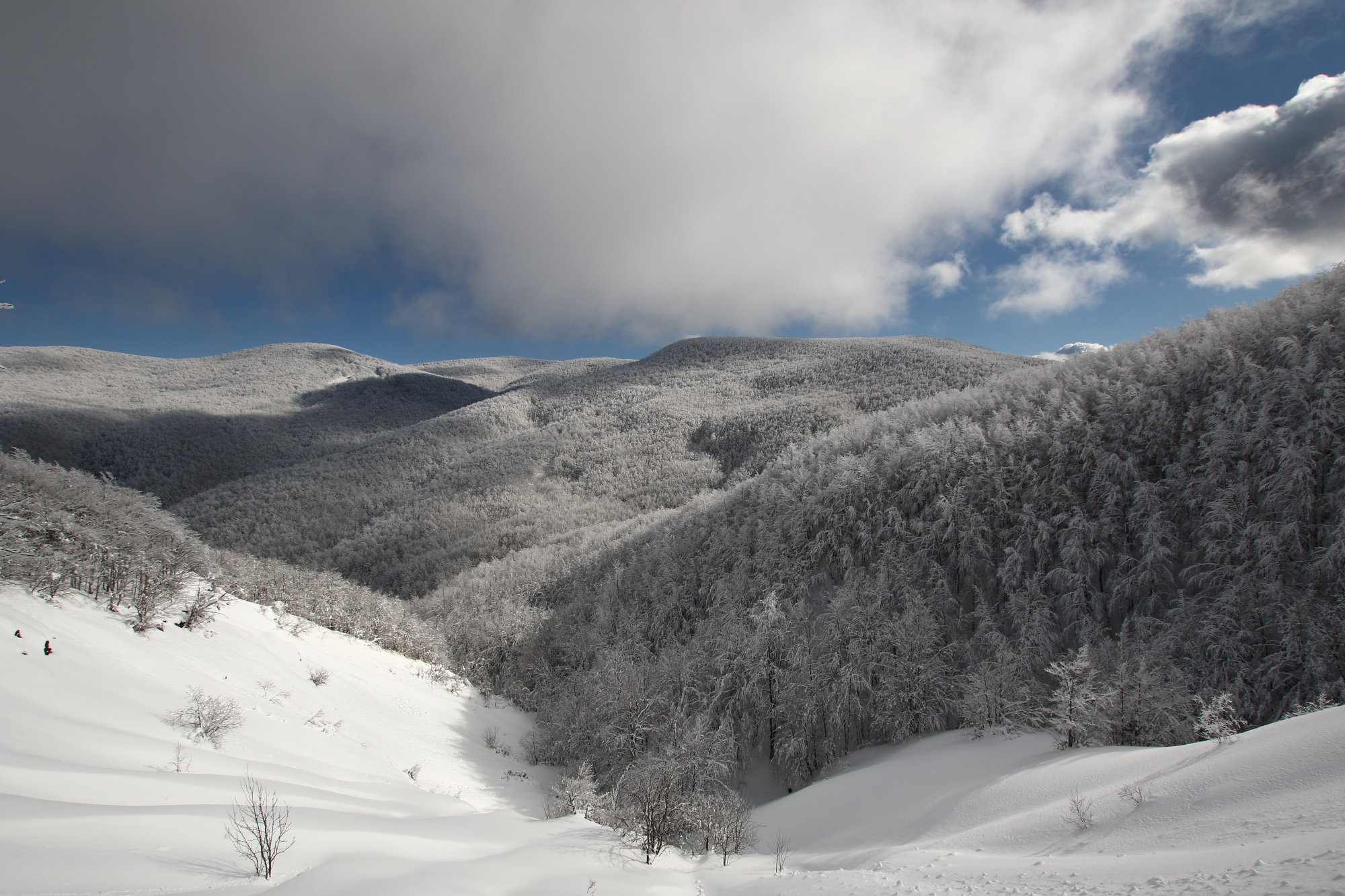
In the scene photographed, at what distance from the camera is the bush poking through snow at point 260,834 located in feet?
15.0

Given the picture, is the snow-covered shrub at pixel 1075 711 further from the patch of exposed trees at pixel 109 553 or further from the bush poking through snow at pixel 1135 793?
the patch of exposed trees at pixel 109 553

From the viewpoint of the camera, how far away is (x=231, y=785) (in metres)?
6.68

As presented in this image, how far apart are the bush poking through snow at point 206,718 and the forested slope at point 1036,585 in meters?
11.1

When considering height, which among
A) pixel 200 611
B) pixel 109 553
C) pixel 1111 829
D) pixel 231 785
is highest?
pixel 109 553

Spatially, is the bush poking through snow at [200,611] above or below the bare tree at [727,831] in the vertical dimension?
above

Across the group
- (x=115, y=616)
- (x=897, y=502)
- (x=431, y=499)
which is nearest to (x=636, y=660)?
(x=897, y=502)

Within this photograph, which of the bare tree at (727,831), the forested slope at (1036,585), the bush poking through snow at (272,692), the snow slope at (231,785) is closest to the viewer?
the snow slope at (231,785)

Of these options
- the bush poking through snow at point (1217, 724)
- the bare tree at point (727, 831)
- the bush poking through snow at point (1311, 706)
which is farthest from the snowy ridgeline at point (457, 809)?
the bush poking through snow at point (1311, 706)

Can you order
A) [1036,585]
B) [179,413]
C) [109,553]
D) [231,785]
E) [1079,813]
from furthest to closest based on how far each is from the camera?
1. [179,413]
2. [1036,585]
3. [109,553]
4. [1079,813]
5. [231,785]

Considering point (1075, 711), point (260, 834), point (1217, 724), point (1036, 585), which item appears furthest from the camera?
point (1036, 585)

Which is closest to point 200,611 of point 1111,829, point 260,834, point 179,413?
point 260,834

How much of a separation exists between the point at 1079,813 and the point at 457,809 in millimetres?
10897

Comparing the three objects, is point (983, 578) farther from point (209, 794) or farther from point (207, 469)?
point (207, 469)

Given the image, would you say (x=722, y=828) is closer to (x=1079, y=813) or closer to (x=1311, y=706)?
(x=1079, y=813)
